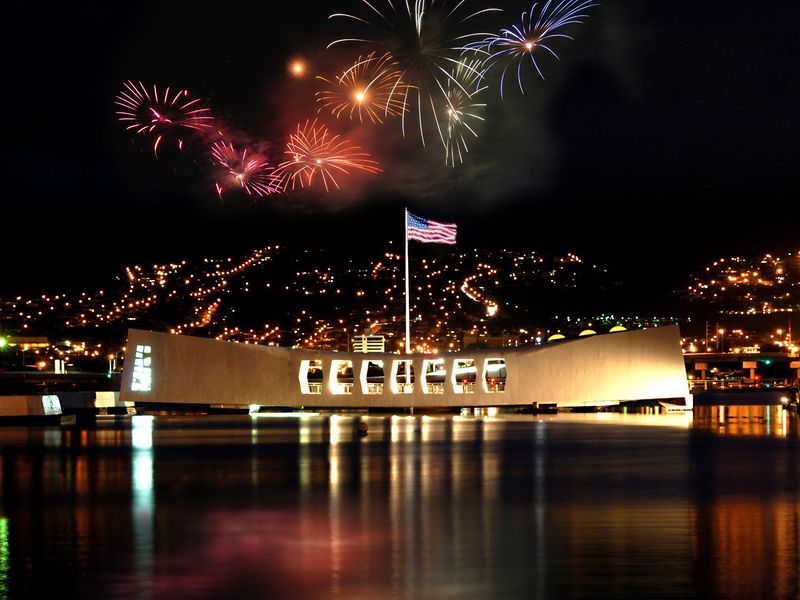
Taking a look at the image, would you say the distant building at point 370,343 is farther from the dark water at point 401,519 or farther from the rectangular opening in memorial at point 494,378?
the dark water at point 401,519

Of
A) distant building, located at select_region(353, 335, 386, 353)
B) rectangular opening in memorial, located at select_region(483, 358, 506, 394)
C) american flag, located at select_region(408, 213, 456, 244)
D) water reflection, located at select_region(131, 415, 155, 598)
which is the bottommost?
water reflection, located at select_region(131, 415, 155, 598)

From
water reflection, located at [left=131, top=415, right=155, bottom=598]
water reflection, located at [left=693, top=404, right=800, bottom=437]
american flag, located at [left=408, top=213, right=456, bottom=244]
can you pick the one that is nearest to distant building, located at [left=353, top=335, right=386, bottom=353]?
american flag, located at [left=408, top=213, right=456, bottom=244]

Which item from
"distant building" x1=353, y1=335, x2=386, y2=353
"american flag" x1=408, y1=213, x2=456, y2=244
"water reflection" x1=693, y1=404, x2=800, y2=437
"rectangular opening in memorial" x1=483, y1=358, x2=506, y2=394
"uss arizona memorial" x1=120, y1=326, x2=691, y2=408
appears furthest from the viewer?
"distant building" x1=353, y1=335, x2=386, y2=353

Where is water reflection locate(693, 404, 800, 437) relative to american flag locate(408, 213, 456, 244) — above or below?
below

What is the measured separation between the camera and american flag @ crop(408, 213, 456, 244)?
5616 centimetres

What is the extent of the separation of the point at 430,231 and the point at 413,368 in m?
7.69

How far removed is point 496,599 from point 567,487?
1200 cm

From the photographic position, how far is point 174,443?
38.9m

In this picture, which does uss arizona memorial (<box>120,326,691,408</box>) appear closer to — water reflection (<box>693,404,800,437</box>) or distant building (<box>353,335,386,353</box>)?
water reflection (<box>693,404,800,437</box>)

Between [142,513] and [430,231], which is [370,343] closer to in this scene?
[430,231]

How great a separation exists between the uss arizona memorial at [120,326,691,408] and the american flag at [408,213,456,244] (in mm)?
6531

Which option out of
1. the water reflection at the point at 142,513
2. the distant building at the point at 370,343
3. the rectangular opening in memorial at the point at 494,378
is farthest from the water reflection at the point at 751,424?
the water reflection at the point at 142,513

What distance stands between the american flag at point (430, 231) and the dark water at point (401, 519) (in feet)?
62.1

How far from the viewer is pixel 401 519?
1945cm
